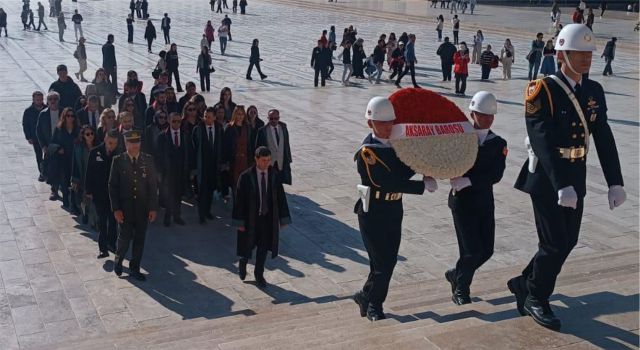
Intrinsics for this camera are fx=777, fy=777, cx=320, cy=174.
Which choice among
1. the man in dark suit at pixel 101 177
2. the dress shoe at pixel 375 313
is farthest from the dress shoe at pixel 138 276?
the dress shoe at pixel 375 313

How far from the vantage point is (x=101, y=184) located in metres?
8.56

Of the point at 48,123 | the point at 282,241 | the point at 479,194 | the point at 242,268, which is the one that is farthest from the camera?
the point at 48,123

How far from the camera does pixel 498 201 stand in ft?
36.5

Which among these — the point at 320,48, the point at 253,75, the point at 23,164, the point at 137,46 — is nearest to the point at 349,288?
the point at 23,164

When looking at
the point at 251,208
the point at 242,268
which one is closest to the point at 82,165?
the point at 242,268

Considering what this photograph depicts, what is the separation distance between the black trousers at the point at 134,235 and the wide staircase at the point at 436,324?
1.42m

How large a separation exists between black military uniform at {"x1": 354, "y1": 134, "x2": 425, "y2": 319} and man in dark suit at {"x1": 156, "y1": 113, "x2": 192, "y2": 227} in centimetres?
451

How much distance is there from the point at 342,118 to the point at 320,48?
5.00m

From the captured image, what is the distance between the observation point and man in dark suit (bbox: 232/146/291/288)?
7633 millimetres

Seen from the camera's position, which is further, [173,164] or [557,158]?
→ [173,164]

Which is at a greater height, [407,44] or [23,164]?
[407,44]

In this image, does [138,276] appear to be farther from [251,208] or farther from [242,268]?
[251,208]

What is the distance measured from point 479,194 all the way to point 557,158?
0.83 m

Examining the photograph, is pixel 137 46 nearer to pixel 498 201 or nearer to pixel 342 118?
pixel 342 118
